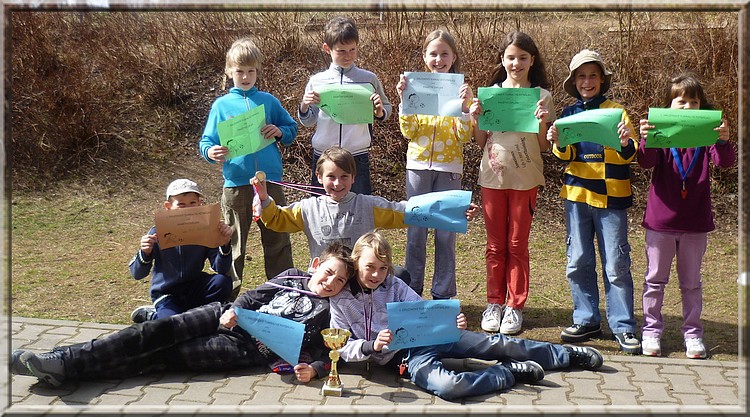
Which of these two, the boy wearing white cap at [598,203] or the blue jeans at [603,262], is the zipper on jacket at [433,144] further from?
the blue jeans at [603,262]

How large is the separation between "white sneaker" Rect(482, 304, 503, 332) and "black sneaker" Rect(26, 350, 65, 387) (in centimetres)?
270

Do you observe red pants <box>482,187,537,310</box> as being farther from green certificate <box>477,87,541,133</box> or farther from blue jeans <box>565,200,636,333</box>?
green certificate <box>477,87,541,133</box>

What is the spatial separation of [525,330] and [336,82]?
218 cm

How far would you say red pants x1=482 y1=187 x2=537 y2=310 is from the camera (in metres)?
5.59

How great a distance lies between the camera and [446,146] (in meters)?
5.71

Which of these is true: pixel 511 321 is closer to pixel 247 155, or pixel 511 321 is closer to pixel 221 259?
pixel 221 259

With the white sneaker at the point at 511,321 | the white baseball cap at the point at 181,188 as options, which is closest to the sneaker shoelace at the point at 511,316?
the white sneaker at the point at 511,321

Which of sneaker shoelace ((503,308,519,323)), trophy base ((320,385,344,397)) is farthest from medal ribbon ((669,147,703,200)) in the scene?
trophy base ((320,385,344,397))

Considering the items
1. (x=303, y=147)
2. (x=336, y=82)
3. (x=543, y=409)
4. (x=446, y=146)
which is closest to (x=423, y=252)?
(x=446, y=146)

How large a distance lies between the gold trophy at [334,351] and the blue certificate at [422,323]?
11.0 inches

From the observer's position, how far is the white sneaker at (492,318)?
562cm

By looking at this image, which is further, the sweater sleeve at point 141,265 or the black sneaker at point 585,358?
the sweater sleeve at point 141,265

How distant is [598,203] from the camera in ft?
17.3

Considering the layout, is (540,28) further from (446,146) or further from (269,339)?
(269,339)
